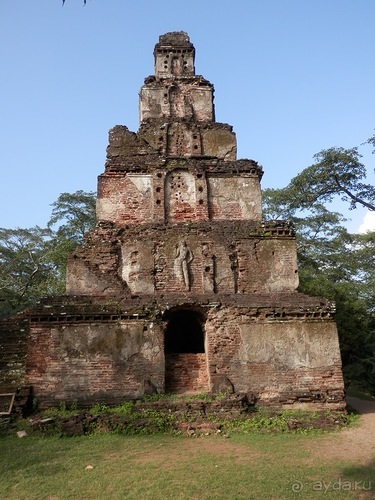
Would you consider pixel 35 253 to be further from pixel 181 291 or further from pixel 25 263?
pixel 181 291

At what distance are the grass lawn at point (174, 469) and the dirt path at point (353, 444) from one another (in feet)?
0.53

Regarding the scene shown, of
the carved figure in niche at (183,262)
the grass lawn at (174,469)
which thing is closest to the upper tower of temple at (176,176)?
the carved figure in niche at (183,262)

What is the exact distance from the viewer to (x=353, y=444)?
8367 mm

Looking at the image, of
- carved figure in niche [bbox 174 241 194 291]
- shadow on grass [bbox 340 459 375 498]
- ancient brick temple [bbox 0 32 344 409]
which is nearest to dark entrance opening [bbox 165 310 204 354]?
ancient brick temple [bbox 0 32 344 409]

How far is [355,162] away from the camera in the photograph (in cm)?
2430

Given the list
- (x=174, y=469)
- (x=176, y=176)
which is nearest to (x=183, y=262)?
(x=176, y=176)

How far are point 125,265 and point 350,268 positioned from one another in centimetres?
1925

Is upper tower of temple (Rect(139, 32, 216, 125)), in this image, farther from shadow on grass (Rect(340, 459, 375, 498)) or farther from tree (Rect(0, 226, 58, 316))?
tree (Rect(0, 226, 58, 316))

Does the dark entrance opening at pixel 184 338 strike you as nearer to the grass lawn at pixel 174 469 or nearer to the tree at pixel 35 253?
the grass lawn at pixel 174 469

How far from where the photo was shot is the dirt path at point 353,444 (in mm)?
7652

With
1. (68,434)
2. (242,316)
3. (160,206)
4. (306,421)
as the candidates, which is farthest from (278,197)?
(68,434)

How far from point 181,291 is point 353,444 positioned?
5.35 metres

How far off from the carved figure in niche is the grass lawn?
13.9ft

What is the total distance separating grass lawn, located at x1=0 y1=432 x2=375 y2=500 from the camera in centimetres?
601
